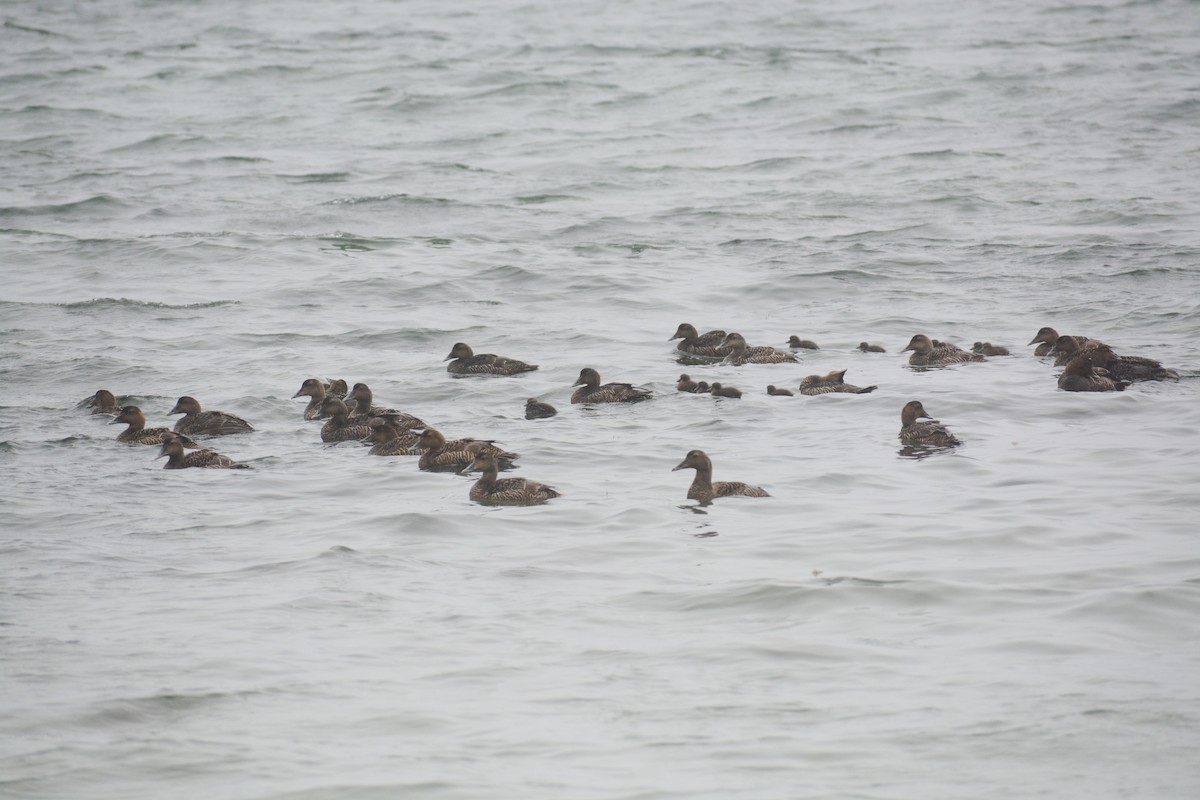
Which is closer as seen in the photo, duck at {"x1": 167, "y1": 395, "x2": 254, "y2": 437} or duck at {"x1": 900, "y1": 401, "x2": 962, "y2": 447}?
duck at {"x1": 900, "y1": 401, "x2": 962, "y2": 447}

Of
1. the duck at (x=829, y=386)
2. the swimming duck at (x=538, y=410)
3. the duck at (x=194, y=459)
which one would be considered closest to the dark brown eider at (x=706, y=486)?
the swimming duck at (x=538, y=410)

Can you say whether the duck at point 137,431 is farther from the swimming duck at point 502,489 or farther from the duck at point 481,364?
the duck at point 481,364

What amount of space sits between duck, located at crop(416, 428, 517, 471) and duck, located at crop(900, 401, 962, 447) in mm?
3764

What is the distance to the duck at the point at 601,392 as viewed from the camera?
16.2 m

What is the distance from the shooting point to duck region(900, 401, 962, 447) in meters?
14.2

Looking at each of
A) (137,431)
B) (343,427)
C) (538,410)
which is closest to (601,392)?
(538,410)

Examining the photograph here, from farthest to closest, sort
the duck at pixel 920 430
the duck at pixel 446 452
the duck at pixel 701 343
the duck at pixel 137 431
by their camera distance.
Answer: the duck at pixel 701 343 < the duck at pixel 137 431 < the duck at pixel 920 430 < the duck at pixel 446 452

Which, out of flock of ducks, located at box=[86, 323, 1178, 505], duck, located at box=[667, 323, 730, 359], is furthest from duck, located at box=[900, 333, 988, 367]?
duck, located at box=[667, 323, 730, 359]

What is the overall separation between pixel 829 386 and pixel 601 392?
241cm

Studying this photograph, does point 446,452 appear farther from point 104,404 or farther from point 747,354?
point 747,354

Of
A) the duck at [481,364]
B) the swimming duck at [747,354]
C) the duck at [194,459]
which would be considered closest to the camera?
the duck at [194,459]

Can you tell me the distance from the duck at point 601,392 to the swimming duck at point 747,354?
183 cm

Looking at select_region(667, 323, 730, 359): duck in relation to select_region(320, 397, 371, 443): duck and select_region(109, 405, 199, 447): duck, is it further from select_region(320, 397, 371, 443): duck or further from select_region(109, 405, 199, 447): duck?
select_region(109, 405, 199, 447): duck

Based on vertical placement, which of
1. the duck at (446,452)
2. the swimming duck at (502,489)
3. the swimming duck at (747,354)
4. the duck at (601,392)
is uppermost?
the swimming duck at (747,354)
